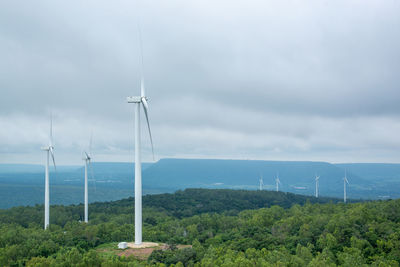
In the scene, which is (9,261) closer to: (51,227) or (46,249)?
(46,249)

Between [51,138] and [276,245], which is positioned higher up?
[51,138]

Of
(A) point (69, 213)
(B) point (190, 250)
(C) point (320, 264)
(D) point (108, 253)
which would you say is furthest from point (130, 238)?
(A) point (69, 213)

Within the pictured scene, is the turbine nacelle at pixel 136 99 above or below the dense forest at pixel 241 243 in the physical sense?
above

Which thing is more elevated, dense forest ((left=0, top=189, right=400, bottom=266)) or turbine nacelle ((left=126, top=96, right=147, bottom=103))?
turbine nacelle ((left=126, top=96, right=147, bottom=103))

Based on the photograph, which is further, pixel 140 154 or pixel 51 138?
pixel 51 138

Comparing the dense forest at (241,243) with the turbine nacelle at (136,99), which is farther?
the turbine nacelle at (136,99)

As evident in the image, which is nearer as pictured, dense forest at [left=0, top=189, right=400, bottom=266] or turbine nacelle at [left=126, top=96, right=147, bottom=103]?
dense forest at [left=0, top=189, right=400, bottom=266]

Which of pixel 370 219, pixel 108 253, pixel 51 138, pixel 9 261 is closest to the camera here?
pixel 9 261

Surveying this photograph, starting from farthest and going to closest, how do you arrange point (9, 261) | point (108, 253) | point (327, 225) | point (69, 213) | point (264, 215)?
point (69, 213)
point (264, 215)
point (327, 225)
point (108, 253)
point (9, 261)

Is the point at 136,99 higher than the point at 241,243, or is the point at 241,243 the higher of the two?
the point at 136,99

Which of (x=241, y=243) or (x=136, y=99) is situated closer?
(x=136, y=99)
